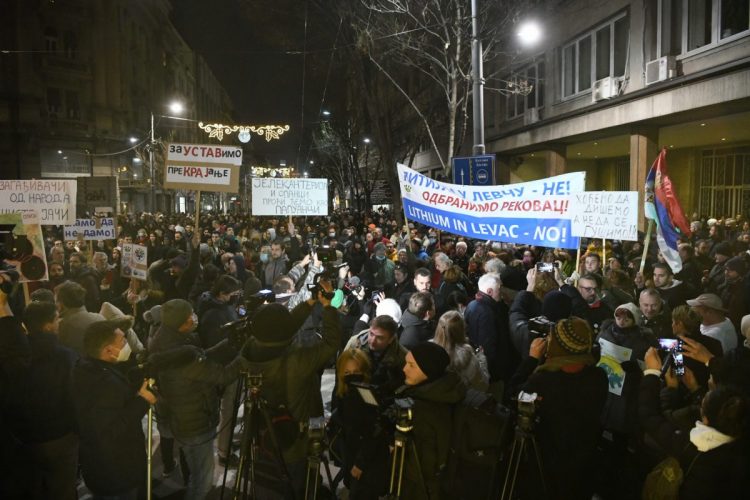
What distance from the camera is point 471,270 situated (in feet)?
31.0

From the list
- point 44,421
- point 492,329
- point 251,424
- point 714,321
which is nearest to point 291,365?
point 251,424

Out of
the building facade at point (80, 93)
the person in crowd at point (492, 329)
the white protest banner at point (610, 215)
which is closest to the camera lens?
the person in crowd at point (492, 329)

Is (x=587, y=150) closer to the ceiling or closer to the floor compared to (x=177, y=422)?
closer to the ceiling

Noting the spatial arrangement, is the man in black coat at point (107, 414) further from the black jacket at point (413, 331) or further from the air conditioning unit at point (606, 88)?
the air conditioning unit at point (606, 88)

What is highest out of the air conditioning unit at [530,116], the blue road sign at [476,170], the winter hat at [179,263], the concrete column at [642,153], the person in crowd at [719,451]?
the air conditioning unit at [530,116]

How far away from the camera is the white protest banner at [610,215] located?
27.1ft

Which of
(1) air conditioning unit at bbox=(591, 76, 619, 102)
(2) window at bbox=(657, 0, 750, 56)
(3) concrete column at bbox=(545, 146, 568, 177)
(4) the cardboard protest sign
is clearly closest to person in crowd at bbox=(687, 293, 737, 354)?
(4) the cardboard protest sign

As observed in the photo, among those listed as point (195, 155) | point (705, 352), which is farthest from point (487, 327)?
point (195, 155)

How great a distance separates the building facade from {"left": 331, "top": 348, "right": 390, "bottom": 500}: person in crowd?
32569mm

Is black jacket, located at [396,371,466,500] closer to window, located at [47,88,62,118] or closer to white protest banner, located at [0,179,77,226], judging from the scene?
white protest banner, located at [0,179,77,226]

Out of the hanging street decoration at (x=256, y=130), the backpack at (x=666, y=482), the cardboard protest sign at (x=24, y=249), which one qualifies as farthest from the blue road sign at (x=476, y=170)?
the hanging street decoration at (x=256, y=130)

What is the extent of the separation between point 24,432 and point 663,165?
7957 mm

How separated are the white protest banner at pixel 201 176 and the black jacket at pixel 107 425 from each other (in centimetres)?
570

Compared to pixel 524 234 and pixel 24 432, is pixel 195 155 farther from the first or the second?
pixel 24 432
